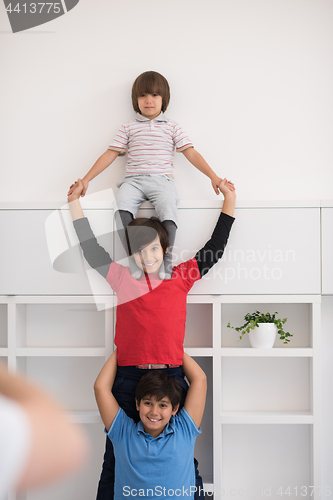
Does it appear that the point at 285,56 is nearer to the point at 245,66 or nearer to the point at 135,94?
the point at 245,66

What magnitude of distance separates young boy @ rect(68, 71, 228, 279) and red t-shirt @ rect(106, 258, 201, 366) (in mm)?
297

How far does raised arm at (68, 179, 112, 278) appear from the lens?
136 centimetres

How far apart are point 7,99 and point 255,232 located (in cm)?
115

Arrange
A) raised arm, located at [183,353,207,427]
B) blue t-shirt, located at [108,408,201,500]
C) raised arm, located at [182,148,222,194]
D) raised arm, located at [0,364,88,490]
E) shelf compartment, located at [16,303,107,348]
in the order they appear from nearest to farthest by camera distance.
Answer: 1. raised arm, located at [0,364,88,490]
2. blue t-shirt, located at [108,408,201,500]
3. raised arm, located at [183,353,207,427]
4. raised arm, located at [182,148,222,194]
5. shelf compartment, located at [16,303,107,348]

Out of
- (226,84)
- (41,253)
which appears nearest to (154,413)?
(41,253)

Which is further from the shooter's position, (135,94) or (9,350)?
(135,94)

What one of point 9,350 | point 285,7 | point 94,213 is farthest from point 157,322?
point 285,7

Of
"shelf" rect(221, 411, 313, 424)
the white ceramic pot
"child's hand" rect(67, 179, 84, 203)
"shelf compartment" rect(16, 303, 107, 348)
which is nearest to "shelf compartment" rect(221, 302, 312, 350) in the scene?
the white ceramic pot

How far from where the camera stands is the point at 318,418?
4.61ft

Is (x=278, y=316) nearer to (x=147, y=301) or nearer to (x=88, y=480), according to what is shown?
(x=147, y=301)

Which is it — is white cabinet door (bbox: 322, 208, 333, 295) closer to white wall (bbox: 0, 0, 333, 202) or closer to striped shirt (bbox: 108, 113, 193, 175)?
white wall (bbox: 0, 0, 333, 202)

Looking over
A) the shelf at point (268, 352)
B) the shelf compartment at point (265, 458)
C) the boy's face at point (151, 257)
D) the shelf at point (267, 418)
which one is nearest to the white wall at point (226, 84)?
the boy's face at point (151, 257)

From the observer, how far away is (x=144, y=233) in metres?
1.31

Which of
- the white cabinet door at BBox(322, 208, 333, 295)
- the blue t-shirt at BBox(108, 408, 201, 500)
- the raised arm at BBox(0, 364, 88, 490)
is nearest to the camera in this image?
the raised arm at BBox(0, 364, 88, 490)
